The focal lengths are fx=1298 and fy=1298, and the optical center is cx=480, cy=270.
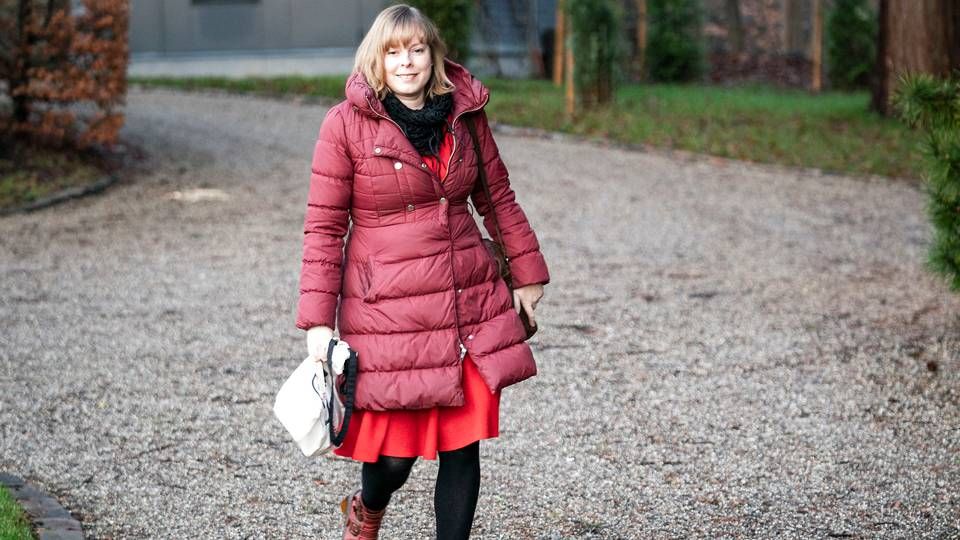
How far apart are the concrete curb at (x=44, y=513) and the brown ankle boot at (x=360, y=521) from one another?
3.25ft

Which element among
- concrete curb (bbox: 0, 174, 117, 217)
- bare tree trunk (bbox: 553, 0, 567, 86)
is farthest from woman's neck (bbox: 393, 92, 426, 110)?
bare tree trunk (bbox: 553, 0, 567, 86)

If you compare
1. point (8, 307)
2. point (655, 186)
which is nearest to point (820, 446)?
point (8, 307)

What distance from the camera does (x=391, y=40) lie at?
138 inches

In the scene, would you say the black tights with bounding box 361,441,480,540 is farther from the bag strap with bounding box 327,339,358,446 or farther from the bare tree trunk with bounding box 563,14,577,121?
the bare tree trunk with bounding box 563,14,577,121

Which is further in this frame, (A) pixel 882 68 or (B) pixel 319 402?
(A) pixel 882 68

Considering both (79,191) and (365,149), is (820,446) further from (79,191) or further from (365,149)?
(79,191)

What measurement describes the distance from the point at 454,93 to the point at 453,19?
1646 cm

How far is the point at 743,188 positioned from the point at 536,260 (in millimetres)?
9373

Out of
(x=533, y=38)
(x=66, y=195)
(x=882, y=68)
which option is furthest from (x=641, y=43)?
(x=66, y=195)

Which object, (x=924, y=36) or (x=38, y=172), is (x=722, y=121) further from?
(x=38, y=172)

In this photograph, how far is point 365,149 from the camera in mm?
3527

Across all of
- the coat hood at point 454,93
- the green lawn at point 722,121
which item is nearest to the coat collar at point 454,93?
the coat hood at point 454,93

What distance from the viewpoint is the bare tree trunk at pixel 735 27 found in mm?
32472

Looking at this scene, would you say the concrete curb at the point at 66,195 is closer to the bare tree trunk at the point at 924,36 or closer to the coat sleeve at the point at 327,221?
the coat sleeve at the point at 327,221
